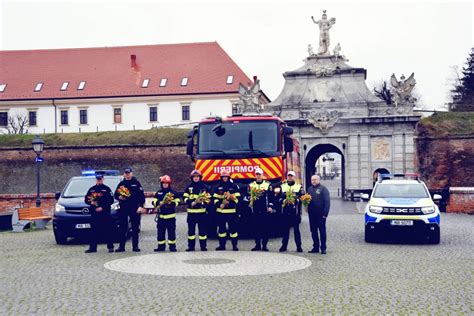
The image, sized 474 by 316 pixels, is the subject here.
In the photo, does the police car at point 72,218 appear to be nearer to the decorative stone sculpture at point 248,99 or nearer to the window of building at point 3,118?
the decorative stone sculpture at point 248,99

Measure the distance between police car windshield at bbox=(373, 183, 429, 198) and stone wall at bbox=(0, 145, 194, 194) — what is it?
25346 mm

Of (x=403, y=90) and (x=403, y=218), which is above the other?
(x=403, y=90)

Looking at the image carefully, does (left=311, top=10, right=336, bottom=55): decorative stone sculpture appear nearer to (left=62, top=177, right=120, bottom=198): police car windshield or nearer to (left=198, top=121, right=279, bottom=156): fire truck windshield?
(left=198, top=121, right=279, bottom=156): fire truck windshield

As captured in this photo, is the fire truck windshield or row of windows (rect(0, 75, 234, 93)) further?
row of windows (rect(0, 75, 234, 93))

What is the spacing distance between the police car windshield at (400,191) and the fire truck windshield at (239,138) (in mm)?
3189

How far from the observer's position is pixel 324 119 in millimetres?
43281

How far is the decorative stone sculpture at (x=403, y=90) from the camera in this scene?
140 ft

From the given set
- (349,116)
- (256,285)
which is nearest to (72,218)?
(256,285)

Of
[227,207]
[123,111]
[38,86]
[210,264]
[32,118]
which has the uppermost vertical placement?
[38,86]

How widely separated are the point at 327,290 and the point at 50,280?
4783 millimetres

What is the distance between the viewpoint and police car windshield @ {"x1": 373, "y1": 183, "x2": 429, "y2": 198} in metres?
18.7

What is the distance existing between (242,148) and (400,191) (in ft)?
15.2

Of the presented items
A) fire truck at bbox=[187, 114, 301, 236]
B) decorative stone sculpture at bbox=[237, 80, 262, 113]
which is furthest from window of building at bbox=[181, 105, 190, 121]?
fire truck at bbox=[187, 114, 301, 236]

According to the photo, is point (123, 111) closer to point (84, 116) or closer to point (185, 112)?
point (84, 116)
